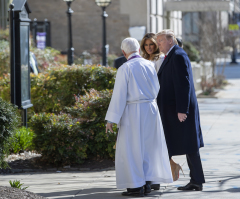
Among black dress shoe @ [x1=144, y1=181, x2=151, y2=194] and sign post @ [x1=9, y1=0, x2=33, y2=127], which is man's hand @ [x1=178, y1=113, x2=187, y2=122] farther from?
sign post @ [x1=9, y1=0, x2=33, y2=127]

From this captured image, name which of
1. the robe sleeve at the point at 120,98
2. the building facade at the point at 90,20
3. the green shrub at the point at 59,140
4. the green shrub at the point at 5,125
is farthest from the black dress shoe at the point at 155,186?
the building facade at the point at 90,20

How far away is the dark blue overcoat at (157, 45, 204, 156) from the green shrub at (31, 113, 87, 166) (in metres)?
1.83

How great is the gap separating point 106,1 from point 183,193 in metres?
12.0

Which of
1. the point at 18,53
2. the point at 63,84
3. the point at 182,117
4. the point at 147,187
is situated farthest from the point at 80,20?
the point at 147,187

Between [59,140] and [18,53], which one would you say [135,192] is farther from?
[18,53]

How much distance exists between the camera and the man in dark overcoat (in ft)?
17.3

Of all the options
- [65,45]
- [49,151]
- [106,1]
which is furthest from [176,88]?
[65,45]

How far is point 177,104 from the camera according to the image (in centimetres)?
518

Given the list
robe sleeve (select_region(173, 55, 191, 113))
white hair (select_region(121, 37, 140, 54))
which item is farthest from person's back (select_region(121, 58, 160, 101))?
robe sleeve (select_region(173, 55, 191, 113))

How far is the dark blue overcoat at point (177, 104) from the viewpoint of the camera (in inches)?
205

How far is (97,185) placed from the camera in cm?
572

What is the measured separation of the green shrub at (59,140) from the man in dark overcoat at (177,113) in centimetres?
184

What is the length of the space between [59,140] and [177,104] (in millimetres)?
2323

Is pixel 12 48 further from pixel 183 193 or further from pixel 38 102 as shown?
pixel 183 193
